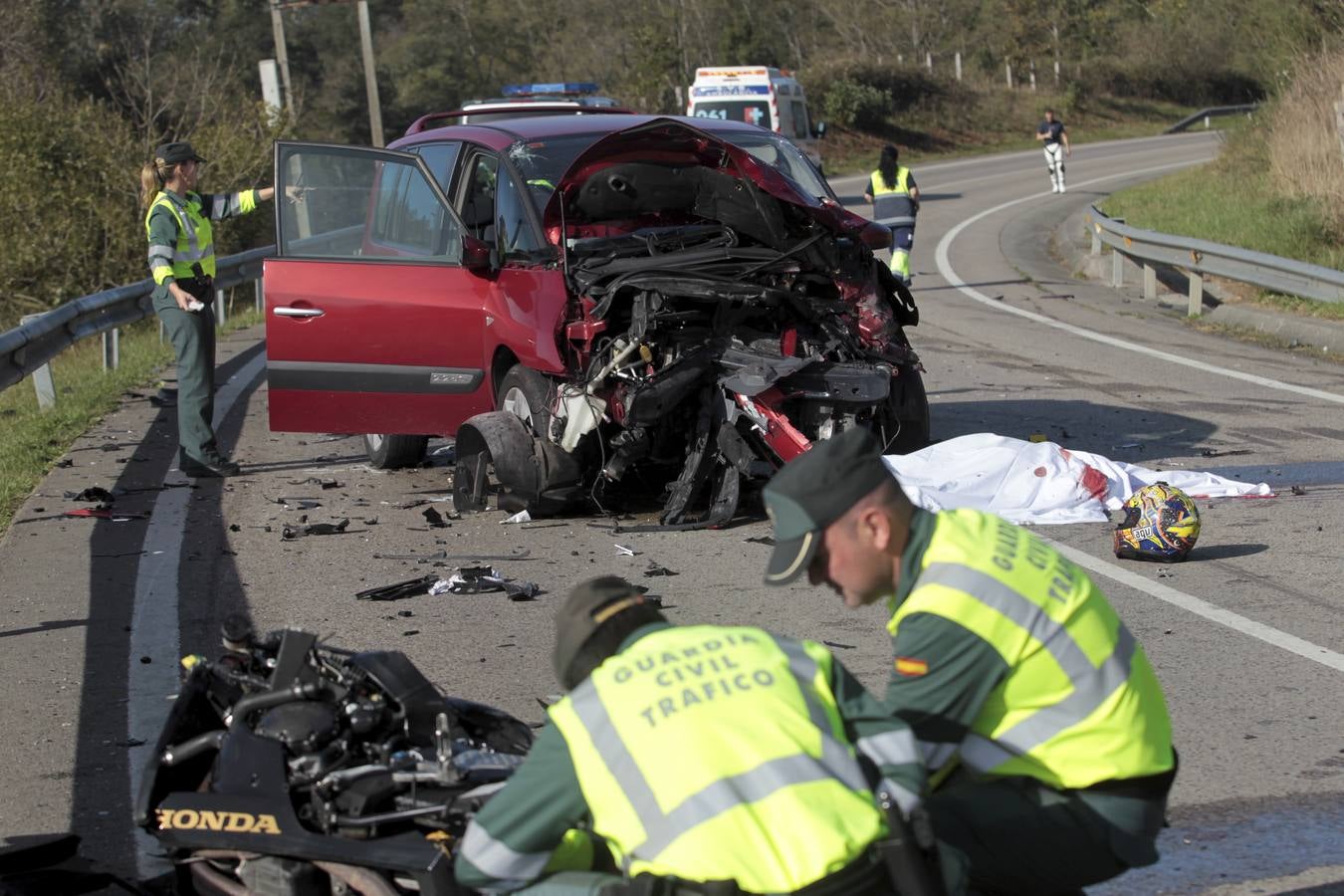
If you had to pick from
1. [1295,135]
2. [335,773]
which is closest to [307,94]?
[1295,135]

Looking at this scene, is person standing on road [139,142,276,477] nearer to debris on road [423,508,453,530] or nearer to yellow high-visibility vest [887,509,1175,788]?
debris on road [423,508,453,530]

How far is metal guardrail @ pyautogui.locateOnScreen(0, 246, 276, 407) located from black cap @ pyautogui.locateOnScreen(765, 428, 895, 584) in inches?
340

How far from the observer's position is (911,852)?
273 centimetres

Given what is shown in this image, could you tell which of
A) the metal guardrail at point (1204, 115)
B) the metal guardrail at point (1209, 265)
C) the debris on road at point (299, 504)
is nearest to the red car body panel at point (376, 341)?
the debris on road at point (299, 504)

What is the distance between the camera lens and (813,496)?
10.0ft

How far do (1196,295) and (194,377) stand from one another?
10.5m

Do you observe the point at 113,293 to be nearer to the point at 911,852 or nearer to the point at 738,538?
the point at 738,538

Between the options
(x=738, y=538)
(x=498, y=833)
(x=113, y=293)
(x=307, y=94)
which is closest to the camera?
(x=498, y=833)

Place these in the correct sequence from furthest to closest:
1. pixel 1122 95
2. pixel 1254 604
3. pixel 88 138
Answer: pixel 1122 95 → pixel 88 138 → pixel 1254 604

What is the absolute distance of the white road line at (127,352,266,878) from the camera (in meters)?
5.27

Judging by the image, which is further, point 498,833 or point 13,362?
point 13,362

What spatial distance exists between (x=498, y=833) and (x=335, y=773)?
839mm

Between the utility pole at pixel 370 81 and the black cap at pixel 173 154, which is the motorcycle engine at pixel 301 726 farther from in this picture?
the utility pole at pixel 370 81

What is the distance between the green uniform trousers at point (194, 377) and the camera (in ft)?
33.2
